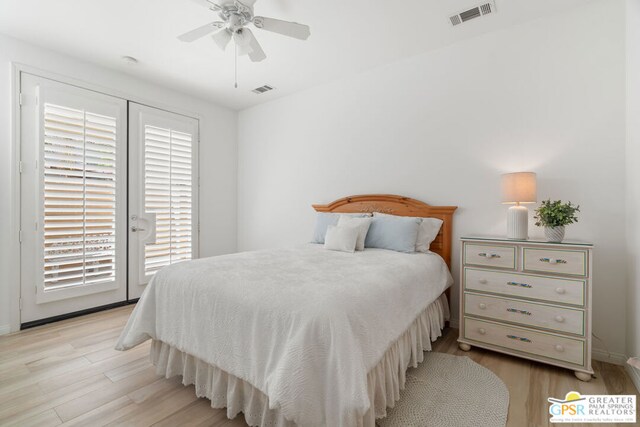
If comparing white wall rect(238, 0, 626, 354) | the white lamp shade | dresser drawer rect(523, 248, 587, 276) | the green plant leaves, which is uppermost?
white wall rect(238, 0, 626, 354)

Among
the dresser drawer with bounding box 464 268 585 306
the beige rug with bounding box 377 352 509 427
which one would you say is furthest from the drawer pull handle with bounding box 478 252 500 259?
the beige rug with bounding box 377 352 509 427

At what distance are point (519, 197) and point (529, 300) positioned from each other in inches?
30.1

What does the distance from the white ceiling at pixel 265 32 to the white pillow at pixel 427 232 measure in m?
1.75

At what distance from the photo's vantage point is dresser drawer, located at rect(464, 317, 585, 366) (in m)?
1.99

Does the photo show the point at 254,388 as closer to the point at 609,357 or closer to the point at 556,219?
the point at 556,219

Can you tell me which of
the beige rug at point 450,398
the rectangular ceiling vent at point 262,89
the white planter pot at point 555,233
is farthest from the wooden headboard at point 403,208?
the rectangular ceiling vent at point 262,89

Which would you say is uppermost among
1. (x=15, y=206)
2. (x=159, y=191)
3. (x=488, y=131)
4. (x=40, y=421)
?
(x=488, y=131)

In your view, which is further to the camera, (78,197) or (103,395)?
(78,197)

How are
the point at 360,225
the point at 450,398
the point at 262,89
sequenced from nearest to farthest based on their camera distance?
the point at 450,398
the point at 360,225
the point at 262,89

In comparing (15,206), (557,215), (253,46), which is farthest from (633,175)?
(15,206)

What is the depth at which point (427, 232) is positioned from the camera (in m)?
2.85

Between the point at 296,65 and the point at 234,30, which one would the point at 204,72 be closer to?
the point at 296,65

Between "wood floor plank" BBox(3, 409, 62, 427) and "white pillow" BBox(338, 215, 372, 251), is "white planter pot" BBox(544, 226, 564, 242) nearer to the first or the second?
"white pillow" BBox(338, 215, 372, 251)

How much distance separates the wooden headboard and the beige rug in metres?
1.07
